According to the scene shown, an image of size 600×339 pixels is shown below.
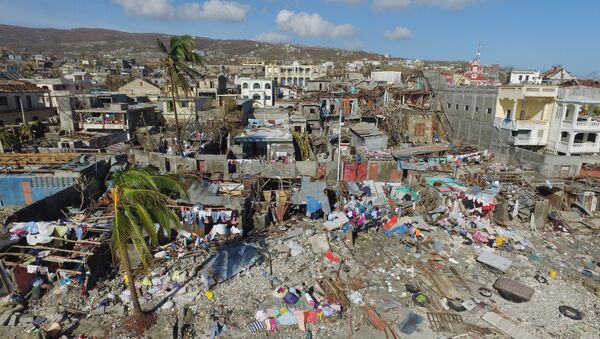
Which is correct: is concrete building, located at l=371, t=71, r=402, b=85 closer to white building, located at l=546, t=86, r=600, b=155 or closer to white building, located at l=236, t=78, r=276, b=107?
white building, located at l=236, t=78, r=276, b=107

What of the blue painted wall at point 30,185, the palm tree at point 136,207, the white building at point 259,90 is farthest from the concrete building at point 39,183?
the white building at point 259,90

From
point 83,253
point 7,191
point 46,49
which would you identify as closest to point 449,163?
point 83,253

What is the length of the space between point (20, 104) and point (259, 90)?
28478 millimetres

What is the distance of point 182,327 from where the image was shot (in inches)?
445

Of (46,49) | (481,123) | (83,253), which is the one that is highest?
(46,49)

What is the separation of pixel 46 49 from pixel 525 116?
671 feet

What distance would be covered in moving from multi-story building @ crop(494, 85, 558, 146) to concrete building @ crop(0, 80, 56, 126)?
45960 millimetres

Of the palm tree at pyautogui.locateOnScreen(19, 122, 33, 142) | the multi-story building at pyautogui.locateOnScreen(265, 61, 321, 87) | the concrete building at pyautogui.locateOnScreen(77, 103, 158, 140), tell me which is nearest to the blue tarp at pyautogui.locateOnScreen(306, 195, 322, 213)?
the concrete building at pyautogui.locateOnScreen(77, 103, 158, 140)

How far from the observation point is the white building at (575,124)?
28156 millimetres

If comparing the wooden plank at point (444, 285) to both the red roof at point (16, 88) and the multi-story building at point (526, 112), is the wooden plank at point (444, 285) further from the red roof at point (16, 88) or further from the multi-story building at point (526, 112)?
the red roof at point (16, 88)

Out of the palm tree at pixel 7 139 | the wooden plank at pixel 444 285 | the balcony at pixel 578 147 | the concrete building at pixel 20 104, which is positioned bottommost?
the wooden plank at pixel 444 285

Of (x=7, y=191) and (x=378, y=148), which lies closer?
(x=7, y=191)

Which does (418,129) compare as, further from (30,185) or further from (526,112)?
(30,185)

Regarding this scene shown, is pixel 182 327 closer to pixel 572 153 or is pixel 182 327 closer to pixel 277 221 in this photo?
pixel 277 221
